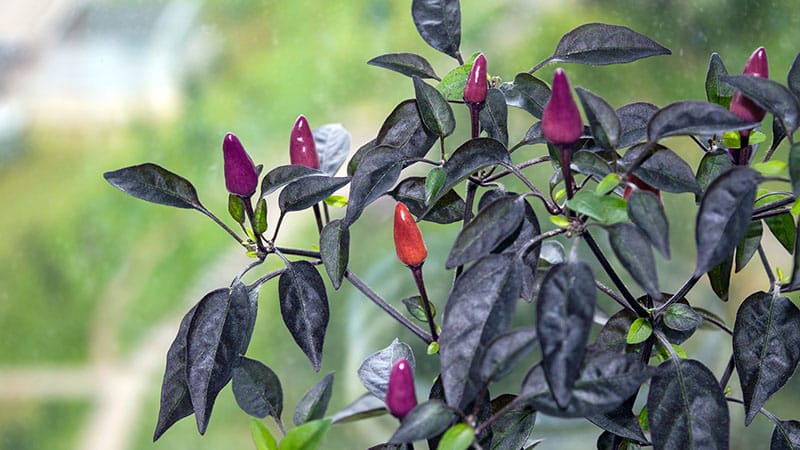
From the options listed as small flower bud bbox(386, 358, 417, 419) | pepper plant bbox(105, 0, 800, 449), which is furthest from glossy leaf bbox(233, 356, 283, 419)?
small flower bud bbox(386, 358, 417, 419)

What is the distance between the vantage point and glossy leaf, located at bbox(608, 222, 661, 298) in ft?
1.50

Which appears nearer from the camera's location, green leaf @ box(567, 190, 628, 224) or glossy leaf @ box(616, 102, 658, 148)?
green leaf @ box(567, 190, 628, 224)

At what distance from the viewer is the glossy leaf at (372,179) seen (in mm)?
538

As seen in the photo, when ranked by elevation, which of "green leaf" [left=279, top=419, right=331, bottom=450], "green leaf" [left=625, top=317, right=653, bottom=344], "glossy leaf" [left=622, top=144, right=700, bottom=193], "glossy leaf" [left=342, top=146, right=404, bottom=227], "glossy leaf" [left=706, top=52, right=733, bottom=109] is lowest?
"green leaf" [left=625, top=317, right=653, bottom=344]

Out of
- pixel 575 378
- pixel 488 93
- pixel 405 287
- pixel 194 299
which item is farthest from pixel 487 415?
pixel 194 299

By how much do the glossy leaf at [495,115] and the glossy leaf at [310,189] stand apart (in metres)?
0.12

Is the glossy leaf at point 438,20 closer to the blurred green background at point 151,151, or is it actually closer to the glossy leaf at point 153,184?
the glossy leaf at point 153,184

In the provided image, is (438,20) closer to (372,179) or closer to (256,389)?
(372,179)

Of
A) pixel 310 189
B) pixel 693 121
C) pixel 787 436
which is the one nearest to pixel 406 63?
pixel 310 189

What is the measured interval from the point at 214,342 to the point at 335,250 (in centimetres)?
10

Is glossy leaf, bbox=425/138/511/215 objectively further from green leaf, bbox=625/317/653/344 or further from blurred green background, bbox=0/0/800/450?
blurred green background, bbox=0/0/800/450

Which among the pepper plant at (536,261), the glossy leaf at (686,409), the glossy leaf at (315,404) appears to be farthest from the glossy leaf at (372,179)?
the glossy leaf at (686,409)

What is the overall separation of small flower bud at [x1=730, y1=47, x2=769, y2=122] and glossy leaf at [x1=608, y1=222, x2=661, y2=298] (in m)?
0.11

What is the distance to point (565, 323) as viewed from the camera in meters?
0.44
